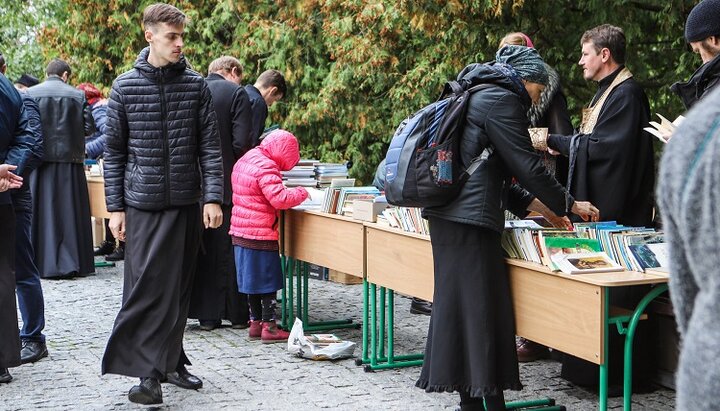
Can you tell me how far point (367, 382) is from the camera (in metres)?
6.07

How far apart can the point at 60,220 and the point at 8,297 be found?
4467 millimetres

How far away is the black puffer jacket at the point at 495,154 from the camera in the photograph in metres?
4.55

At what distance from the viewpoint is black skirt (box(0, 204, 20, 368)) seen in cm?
595

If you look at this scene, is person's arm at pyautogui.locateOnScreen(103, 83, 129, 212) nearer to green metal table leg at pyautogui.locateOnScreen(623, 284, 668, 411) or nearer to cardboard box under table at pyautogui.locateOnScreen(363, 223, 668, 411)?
cardboard box under table at pyautogui.locateOnScreen(363, 223, 668, 411)

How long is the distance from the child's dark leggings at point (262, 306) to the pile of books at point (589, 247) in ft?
8.76

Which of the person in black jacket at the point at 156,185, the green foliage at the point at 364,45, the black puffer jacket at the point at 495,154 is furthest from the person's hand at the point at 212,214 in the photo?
the green foliage at the point at 364,45

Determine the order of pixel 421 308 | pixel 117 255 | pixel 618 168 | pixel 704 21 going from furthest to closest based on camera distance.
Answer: pixel 117 255 < pixel 421 308 < pixel 618 168 < pixel 704 21

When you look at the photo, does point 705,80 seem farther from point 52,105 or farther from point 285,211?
point 52,105

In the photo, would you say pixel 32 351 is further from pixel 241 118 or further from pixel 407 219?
pixel 407 219

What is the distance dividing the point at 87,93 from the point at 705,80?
8160mm

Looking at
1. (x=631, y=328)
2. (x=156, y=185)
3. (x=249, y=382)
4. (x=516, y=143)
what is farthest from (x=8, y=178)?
(x=631, y=328)

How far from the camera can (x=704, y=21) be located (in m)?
4.87

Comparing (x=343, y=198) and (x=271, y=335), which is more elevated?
(x=343, y=198)

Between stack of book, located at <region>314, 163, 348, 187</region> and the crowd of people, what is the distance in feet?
2.70
